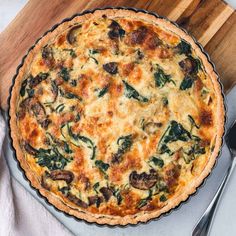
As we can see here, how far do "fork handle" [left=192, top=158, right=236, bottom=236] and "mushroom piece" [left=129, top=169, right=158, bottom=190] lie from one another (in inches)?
28.3

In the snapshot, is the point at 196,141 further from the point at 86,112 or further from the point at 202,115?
the point at 86,112

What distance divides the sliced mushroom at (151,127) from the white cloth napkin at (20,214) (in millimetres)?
1273

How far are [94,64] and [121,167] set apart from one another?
31.5 inches

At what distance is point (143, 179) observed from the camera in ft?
13.4

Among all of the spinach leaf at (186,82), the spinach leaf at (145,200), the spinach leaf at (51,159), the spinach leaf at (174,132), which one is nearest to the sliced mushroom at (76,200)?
the spinach leaf at (51,159)

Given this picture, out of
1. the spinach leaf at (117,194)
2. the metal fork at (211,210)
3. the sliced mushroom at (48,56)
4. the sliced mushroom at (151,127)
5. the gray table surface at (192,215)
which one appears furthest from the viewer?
the gray table surface at (192,215)

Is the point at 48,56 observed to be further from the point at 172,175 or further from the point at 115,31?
the point at 172,175

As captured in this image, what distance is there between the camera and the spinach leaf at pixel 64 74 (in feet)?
13.7

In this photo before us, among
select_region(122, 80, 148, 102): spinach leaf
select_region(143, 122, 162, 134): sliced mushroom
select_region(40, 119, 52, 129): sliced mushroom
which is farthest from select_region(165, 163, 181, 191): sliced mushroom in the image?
select_region(40, 119, 52, 129): sliced mushroom

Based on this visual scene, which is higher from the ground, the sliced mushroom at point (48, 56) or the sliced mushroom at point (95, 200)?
the sliced mushroom at point (48, 56)

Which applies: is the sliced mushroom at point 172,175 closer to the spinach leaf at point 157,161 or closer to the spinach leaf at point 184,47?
the spinach leaf at point 157,161

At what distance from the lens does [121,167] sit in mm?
4090

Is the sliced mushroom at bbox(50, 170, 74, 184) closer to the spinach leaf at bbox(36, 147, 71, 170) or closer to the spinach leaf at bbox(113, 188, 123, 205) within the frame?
the spinach leaf at bbox(36, 147, 71, 170)

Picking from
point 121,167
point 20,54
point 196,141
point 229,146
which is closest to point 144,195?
Result: point 121,167
